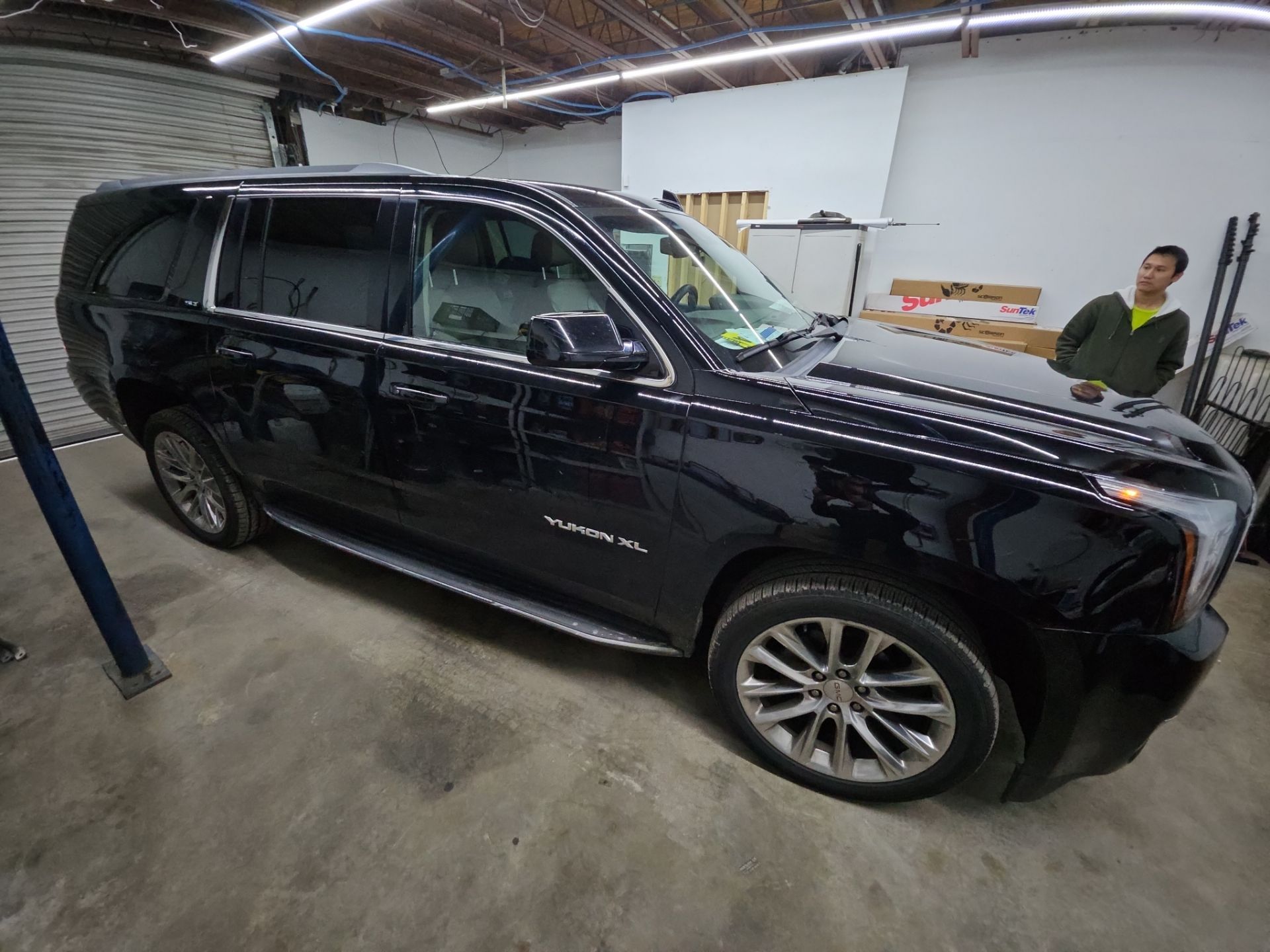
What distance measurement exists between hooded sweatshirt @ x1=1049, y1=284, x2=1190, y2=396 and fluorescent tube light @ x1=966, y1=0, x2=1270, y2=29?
1.67 metres

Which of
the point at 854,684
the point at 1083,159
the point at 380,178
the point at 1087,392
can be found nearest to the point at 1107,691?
the point at 854,684

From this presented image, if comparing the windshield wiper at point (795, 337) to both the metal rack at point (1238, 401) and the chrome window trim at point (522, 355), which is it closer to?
the chrome window trim at point (522, 355)

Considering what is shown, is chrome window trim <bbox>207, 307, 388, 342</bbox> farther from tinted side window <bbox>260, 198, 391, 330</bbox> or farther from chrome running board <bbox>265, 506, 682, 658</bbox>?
chrome running board <bbox>265, 506, 682, 658</bbox>

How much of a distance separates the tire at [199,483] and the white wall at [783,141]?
5.53 m

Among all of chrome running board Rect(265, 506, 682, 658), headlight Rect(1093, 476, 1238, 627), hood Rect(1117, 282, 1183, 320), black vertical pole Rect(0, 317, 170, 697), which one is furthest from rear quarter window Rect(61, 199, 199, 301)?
hood Rect(1117, 282, 1183, 320)

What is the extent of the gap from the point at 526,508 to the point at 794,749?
1.15m

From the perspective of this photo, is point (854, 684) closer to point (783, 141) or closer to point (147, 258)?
point (147, 258)

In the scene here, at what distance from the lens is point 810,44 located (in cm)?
386

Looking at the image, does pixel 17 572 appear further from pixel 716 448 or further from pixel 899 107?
pixel 899 107

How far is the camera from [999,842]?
4.88 ft

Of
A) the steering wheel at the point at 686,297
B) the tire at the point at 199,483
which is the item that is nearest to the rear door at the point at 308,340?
the tire at the point at 199,483

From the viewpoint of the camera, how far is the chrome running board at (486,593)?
1.68 metres

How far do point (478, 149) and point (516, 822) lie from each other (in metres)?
9.21

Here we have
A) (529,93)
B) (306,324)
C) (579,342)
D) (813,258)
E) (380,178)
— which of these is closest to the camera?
(579,342)
